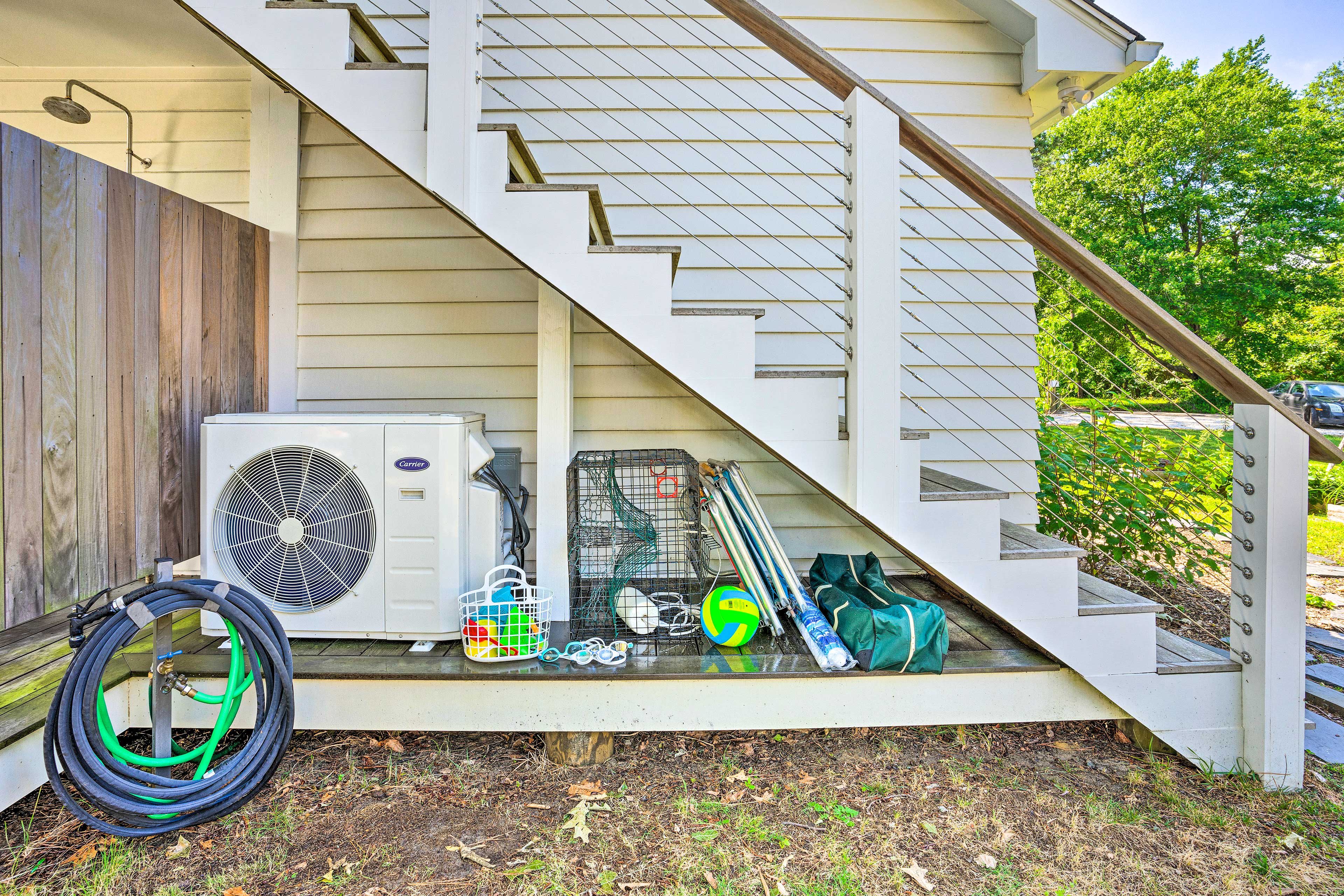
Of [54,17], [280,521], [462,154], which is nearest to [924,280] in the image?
[462,154]

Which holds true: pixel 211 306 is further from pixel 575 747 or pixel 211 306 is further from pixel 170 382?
pixel 575 747

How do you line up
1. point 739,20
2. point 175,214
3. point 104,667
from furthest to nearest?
1. point 175,214
2. point 739,20
3. point 104,667

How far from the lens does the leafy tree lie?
11633mm

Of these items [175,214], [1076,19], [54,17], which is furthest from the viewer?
[1076,19]

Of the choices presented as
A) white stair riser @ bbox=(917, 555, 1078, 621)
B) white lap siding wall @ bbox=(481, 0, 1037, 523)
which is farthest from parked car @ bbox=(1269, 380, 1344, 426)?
white stair riser @ bbox=(917, 555, 1078, 621)

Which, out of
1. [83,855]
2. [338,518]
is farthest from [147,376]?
[83,855]

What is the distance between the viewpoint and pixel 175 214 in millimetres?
2234

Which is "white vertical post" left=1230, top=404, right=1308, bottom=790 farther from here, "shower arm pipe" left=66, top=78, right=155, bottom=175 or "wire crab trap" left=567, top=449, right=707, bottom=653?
"shower arm pipe" left=66, top=78, right=155, bottom=175

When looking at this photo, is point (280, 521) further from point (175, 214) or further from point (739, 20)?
point (739, 20)

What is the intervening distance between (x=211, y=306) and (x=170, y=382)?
37 centimetres

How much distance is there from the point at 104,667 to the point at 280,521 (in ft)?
2.21

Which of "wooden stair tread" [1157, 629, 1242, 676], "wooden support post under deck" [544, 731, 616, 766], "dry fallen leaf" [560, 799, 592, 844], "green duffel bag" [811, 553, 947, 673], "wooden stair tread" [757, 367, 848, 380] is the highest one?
"wooden stair tread" [757, 367, 848, 380]

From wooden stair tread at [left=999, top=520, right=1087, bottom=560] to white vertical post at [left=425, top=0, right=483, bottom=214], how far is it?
1.96m

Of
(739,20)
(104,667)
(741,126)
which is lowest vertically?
(104,667)
